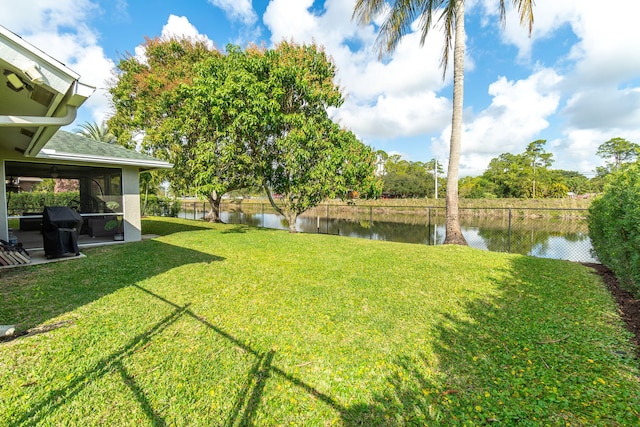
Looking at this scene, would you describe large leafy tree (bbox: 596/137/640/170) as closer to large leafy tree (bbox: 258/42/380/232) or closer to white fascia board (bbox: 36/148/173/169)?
large leafy tree (bbox: 258/42/380/232)

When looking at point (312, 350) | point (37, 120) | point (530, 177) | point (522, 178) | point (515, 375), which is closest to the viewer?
point (515, 375)

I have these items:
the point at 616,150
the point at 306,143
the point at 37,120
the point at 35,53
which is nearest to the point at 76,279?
the point at 37,120

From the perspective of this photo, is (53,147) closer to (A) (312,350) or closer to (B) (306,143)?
(B) (306,143)

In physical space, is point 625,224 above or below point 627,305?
above

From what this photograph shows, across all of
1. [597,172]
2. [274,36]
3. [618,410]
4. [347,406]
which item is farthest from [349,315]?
[597,172]

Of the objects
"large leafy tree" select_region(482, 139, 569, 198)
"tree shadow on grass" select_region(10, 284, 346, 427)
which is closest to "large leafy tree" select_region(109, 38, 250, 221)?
"tree shadow on grass" select_region(10, 284, 346, 427)

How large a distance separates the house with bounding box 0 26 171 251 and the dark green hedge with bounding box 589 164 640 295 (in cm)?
619

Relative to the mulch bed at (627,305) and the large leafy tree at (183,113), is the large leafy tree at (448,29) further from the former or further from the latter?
the large leafy tree at (183,113)

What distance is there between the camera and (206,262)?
5.39 m

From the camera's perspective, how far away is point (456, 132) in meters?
7.64

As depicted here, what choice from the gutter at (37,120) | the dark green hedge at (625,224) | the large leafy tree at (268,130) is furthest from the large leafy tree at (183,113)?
the dark green hedge at (625,224)

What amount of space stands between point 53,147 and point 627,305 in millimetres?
10829

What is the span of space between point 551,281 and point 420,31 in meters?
7.99

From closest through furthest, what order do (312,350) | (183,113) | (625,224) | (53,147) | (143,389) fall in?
(143,389) → (312,350) → (625,224) → (53,147) → (183,113)
